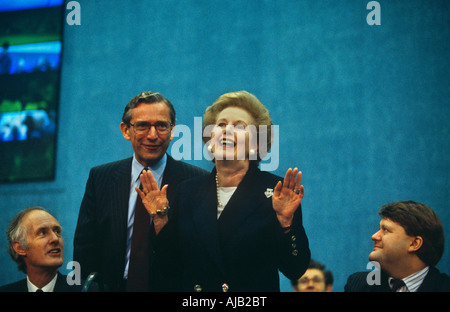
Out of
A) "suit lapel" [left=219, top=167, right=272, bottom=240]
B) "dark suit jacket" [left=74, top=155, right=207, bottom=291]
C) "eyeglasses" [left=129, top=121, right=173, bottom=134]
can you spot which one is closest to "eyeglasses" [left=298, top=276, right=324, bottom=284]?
"dark suit jacket" [left=74, top=155, right=207, bottom=291]

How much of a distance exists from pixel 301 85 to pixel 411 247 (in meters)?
2.03

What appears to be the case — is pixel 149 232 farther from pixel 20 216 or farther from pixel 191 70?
pixel 191 70

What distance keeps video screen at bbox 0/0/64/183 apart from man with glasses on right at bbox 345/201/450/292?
315 cm

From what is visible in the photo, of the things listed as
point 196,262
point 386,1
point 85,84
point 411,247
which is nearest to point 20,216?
point 196,262

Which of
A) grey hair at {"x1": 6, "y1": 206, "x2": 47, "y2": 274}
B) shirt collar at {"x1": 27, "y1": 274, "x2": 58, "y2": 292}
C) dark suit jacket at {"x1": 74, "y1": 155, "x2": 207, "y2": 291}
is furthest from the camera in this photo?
grey hair at {"x1": 6, "y1": 206, "x2": 47, "y2": 274}

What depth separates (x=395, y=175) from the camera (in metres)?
3.99

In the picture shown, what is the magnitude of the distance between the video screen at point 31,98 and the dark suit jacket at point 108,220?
75.6 inches

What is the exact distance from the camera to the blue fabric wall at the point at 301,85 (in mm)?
4027

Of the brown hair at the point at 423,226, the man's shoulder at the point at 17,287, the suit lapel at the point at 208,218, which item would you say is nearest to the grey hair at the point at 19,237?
the man's shoulder at the point at 17,287

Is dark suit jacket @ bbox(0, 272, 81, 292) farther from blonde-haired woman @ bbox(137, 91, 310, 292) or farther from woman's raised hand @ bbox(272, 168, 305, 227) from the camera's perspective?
woman's raised hand @ bbox(272, 168, 305, 227)

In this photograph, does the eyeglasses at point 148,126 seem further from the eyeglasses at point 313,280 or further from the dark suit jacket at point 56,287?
the eyeglasses at point 313,280

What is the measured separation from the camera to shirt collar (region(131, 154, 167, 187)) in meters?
2.88
